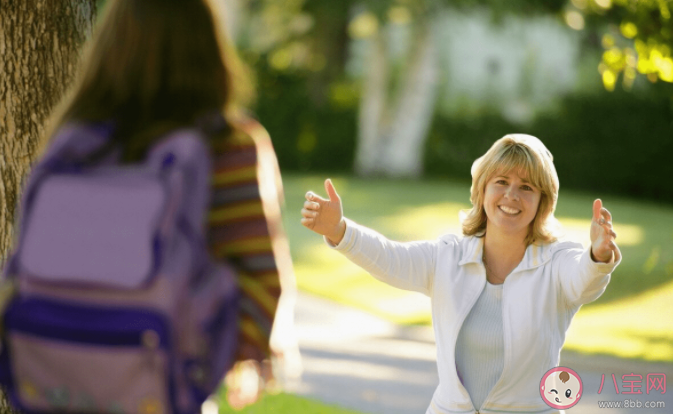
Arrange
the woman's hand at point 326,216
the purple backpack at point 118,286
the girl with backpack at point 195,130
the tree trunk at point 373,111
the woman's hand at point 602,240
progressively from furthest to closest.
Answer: the tree trunk at point 373,111, the woman's hand at point 326,216, the woman's hand at point 602,240, the girl with backpack at point 195,130, the purple backpack at point 118,286

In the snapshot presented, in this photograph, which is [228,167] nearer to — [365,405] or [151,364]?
[151,364]

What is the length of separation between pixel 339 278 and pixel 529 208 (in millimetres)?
9265

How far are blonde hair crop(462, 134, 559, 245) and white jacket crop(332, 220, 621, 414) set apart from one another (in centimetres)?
8

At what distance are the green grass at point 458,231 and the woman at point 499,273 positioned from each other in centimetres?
554

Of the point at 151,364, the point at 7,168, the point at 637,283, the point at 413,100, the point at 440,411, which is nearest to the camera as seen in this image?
the point at 151,364

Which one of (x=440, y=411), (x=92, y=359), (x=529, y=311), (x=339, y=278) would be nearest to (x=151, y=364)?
(x=92, y=359)

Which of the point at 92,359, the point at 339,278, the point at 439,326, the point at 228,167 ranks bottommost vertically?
the point at 339,278

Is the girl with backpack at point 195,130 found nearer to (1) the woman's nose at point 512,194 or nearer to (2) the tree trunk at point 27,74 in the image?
(1) the woman's nose at point 512,194

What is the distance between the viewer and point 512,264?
130 inches

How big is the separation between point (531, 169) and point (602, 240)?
43 cm

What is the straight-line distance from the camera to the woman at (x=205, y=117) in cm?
217

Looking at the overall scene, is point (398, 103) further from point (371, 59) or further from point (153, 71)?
point (153, 71)
